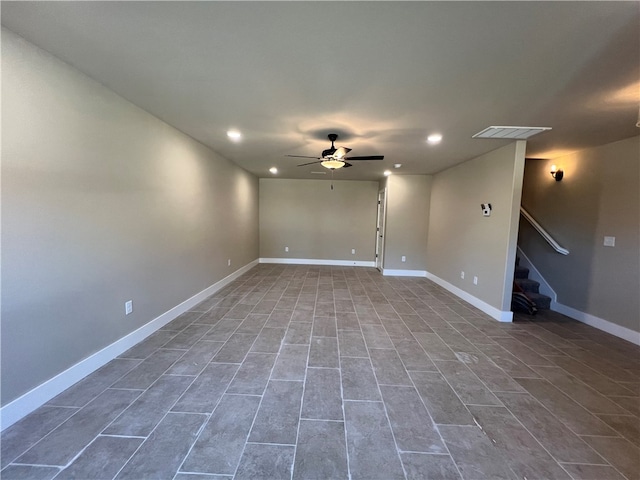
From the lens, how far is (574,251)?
367cm

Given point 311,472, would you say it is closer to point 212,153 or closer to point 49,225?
point 49,225

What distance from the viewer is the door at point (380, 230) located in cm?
629

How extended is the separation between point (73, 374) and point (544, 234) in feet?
19.8

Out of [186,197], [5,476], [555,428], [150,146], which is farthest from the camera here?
[186,197]

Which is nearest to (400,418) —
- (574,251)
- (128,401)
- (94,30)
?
(128,401)

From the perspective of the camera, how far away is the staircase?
4.03m

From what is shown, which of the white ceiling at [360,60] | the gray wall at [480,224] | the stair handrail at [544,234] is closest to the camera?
the white ceiling at [360,60]

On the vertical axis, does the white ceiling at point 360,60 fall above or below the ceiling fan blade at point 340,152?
above

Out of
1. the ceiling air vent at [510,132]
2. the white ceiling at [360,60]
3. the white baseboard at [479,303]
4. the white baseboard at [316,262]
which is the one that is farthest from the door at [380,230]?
the white ceiling at [360,60]

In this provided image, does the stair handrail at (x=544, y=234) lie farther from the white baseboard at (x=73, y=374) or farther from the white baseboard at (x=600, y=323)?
the white baseboard at (x=73, y=374)

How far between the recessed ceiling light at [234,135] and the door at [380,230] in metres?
3.87

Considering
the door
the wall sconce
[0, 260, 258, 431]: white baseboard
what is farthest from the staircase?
[0, 260, 258, 431]: white baseboard

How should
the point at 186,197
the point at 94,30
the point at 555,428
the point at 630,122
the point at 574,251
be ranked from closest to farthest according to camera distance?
1. the point at 94,30
2. the point at 555,428
3. the point at 630,122
4. the point at 186,197
5. the point at 574,251

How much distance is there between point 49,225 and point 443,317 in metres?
4.32
